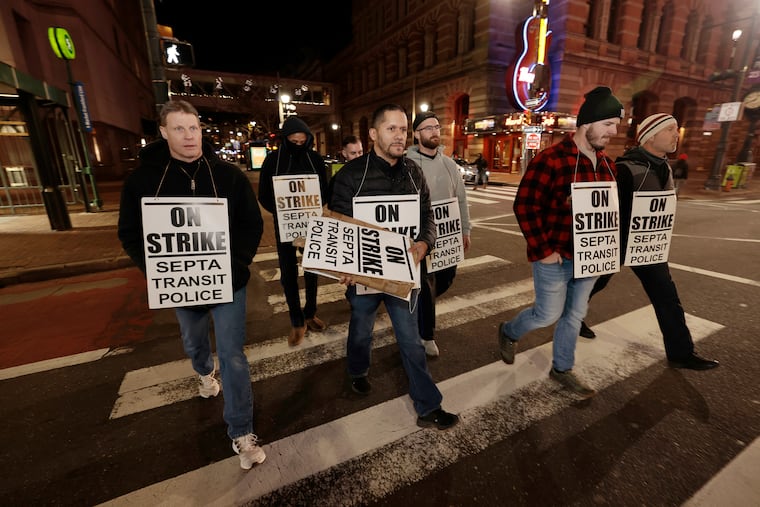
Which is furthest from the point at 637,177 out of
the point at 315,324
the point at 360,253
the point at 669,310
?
the point at 315,324

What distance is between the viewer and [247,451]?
2.37 m

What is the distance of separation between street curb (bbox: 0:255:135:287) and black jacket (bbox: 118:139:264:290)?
203 inches

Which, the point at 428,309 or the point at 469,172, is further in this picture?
the point at 469,172

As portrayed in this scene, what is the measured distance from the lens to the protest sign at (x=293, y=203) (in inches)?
156

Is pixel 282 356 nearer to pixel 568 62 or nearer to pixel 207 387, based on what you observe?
pixel 207 387

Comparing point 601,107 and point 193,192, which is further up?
point 601,107

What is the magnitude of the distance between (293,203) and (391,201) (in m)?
1.61

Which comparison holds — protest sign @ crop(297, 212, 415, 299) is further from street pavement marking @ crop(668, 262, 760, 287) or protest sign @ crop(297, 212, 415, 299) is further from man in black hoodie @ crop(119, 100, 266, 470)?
street pavement marking @ crop(668, 262, 760, 287)

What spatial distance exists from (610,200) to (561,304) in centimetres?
91

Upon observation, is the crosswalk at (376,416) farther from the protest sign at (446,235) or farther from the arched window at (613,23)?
the arched window at (613,23)

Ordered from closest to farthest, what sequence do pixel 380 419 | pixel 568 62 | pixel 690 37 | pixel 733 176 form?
1. pixel 380 419
2. pixel 733 176
3. pixel 568 62
4. pixel 690 37

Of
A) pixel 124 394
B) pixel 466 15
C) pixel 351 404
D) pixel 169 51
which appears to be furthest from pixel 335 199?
pixel 466 15

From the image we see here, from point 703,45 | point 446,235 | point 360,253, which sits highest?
point 703,45

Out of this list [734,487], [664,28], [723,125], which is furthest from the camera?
[664,28]
